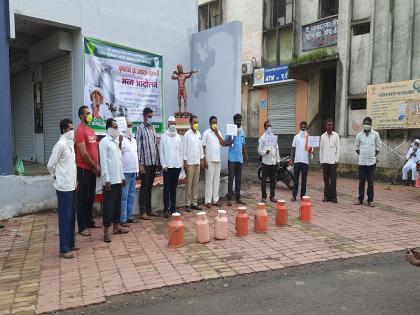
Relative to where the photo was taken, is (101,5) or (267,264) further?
(101,5)

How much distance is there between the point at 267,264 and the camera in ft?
17.1

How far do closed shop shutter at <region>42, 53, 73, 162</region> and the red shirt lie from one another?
3045mm

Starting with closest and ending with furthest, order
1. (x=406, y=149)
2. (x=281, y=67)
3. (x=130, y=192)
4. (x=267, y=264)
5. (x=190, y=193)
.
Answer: (x=267, y=264) → (x=130, y=192) → (x=190, y=193) → (x=406, y=149) → (x=281, y=67)

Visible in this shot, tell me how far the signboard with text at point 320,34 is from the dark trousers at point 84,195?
38.6ft

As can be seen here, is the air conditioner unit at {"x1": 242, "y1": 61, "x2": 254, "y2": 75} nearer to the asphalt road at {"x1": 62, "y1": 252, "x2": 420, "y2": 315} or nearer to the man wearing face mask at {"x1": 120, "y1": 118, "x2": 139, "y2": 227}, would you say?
the man wearing face mask at {"x1": 120, "y1": 118, "x2": 139, "y2": 227}

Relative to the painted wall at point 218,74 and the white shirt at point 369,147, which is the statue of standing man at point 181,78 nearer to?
the painted wall at point 218,74

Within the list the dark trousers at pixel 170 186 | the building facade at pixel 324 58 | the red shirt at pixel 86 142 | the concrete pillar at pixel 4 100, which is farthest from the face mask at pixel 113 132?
the building facade at pixel 324 58

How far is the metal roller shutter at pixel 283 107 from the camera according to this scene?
1755 cm

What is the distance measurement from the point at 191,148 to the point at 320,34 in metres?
10.1

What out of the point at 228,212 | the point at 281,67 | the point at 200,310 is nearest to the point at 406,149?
the point at 281,67

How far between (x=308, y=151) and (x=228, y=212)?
249cm

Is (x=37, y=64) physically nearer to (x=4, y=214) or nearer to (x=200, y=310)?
(x=4, y=214)

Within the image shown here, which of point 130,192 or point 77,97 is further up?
point 77,97

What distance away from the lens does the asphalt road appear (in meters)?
3.94
